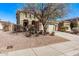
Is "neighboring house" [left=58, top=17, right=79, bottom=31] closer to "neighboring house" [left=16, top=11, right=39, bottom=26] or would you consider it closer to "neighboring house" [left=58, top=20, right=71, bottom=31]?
"neighboring house" [left=58, top=20, right=71, bottom=31]

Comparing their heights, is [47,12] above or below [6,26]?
above

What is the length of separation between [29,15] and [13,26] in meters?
1.09

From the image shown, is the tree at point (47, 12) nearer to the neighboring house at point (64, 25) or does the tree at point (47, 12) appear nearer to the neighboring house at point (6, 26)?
the neighboring house at point (64, 25)

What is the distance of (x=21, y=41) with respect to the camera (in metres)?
4.96

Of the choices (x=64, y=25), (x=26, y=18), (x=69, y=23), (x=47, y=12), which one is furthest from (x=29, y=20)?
(x=69, y=23)

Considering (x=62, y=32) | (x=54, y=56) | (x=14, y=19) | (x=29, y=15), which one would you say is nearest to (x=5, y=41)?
(x=14, y=19)

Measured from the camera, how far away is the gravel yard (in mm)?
4577

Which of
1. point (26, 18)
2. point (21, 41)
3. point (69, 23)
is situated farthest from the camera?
point (26, 18)

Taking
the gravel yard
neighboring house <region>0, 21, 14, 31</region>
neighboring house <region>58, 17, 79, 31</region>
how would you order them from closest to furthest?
1. the gravel yard
2. neighboring house <region>0, 21, 14, 31</region>
3. neighboring house <region>58, 17, 79, 31</region>

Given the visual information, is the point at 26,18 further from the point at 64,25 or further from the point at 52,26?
the point at 64,25

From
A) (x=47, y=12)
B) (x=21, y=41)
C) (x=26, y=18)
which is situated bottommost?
(x=21, y=41)

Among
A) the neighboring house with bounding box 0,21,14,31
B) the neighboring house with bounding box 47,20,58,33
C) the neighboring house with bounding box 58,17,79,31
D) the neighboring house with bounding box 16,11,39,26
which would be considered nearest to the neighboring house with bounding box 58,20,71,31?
the neighboring house with bounding box 58,17,79,31

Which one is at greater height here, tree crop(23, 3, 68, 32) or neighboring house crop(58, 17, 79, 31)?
tree crop(23, 3, 68, 32)

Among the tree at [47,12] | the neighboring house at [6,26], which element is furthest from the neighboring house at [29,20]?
the neighboring house at [6,26]
